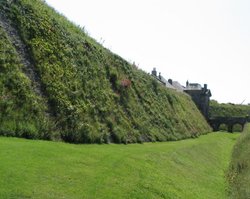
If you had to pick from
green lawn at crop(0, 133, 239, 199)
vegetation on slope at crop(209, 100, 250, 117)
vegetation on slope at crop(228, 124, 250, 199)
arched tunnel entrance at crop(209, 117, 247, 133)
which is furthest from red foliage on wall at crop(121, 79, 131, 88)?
vegetation on slope at crop(209, 100, 250, 117)

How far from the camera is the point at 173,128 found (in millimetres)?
40031

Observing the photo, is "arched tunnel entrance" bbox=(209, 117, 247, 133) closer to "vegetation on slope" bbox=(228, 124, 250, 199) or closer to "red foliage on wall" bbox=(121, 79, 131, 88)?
"red foliage on wall" bbox=(121, 79, 131, 88)

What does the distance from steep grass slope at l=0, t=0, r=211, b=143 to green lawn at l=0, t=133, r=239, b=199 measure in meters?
2.95

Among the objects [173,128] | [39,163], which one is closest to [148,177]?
[39,163]

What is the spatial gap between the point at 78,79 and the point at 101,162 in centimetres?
1018

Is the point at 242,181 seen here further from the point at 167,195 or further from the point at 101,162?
the point at 101,162

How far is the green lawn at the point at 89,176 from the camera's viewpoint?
36.7ft

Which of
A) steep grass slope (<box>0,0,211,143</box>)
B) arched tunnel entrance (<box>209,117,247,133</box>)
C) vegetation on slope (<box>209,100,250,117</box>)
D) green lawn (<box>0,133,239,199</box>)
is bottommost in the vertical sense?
green lawn (<box>0,133,239,199</box>)

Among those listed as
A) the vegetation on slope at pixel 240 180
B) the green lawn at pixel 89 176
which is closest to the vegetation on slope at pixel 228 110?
the vegetation on slope at pixel 240 180

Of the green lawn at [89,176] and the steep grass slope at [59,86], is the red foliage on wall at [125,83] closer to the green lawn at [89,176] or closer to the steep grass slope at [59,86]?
the steep grass slope at [59,86]

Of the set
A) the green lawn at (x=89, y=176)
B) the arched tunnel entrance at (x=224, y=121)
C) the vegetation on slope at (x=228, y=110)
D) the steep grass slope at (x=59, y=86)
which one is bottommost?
the green lawn at (x=89, y=176)

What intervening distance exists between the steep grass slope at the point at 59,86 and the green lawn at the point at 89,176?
295 centimetres

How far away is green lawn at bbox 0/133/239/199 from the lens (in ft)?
36.7

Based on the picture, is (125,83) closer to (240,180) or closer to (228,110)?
(240,180)
